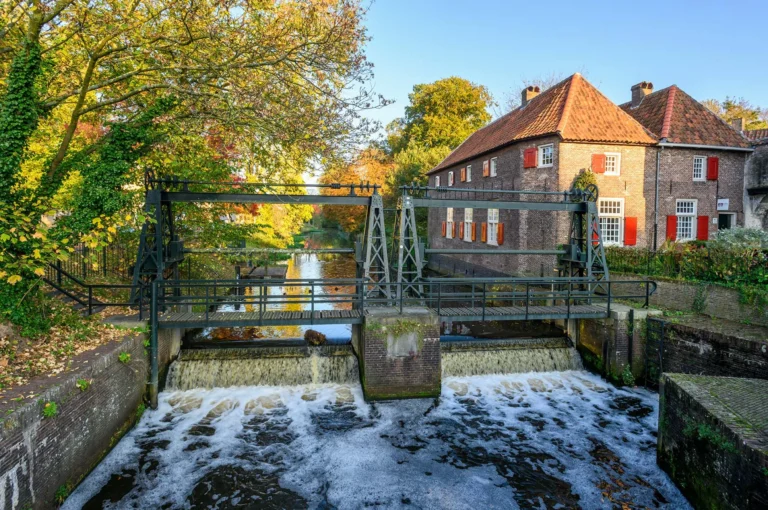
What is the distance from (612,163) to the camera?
818 inches

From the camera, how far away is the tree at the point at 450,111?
4066 cm

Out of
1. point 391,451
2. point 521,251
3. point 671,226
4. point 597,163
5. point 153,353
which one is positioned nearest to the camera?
point 391,451

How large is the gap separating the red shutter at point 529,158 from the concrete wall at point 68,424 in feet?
58.4

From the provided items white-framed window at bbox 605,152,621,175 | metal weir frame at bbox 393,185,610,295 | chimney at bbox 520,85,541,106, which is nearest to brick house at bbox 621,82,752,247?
white-framed window at bbox 605,152,621,175

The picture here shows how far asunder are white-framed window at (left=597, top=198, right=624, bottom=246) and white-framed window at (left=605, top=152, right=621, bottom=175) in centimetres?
127

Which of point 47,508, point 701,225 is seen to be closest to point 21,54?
point 47,508

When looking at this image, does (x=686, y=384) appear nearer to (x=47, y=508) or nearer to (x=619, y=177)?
(x=47, y=508)

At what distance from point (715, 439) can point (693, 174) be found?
19366 mm

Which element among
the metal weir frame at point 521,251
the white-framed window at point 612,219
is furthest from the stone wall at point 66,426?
the white-framed window at point 612,219

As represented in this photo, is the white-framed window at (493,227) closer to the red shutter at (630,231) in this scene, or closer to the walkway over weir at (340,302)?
the red shutter at (630,231)

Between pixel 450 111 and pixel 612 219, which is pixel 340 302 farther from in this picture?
pixel 450 111

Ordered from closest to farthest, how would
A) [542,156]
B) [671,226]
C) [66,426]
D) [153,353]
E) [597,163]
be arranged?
[66,426] < [153,353] < [597,163] < [671,226] < [542,156]

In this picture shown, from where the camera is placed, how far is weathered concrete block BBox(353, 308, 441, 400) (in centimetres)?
1009

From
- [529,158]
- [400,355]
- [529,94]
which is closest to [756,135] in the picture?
[529,94]
